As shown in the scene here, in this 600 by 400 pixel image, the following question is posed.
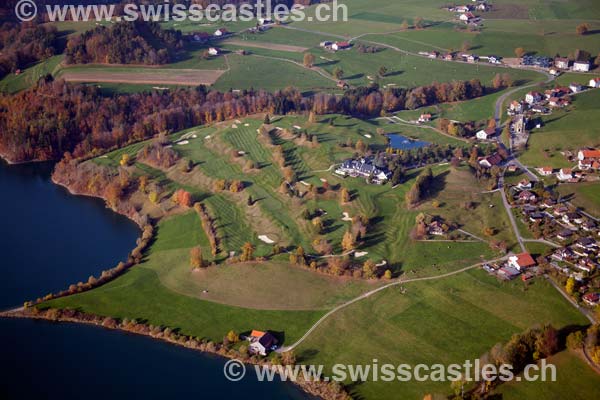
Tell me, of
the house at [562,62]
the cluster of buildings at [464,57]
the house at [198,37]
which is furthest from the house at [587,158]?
the house at [198,37]

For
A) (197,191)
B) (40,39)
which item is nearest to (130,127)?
(197,191)

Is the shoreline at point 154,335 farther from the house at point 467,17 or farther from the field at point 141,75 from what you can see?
the house at point 467,17

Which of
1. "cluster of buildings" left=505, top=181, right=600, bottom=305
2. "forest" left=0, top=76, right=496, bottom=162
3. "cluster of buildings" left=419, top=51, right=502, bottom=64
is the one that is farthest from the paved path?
"cluster of buildings" left=419, top=51, right=502, bottom=64

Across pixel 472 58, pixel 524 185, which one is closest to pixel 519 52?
pixel 472 58

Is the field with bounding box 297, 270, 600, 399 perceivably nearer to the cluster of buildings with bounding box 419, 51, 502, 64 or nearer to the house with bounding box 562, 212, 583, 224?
the house with bounding box 562, 212, 583, 224

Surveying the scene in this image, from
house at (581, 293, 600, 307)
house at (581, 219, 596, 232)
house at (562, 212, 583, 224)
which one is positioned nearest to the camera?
house at (581, 293, 600, 307)

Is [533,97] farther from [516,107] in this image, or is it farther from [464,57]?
[464,57]
